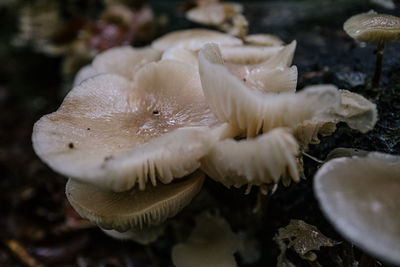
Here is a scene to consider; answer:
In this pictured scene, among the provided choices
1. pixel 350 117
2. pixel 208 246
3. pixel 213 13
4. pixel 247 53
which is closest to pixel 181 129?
pixel 350 117

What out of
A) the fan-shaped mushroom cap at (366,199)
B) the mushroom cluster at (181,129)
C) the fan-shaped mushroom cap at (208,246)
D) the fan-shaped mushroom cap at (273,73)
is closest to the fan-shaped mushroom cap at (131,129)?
the mushroom cluster at (181,129)

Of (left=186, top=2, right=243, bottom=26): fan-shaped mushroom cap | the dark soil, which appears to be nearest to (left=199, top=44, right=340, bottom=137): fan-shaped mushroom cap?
the dark soil

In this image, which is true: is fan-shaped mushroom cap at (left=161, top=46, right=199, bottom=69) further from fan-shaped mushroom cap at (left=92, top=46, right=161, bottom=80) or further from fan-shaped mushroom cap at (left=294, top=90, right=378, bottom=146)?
fan-shaped mushroom cap at (left=294, top=90, right=378, bottom=146)

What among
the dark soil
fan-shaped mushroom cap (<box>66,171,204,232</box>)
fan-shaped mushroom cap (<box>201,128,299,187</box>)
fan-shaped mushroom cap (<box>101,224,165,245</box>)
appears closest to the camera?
fan-shaped mushroom cap (<box>201,128,299,187</box>)

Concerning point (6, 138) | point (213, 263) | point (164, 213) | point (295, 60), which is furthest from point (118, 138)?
point (6, 138)

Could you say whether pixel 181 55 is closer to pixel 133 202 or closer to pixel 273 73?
pixel 273 73

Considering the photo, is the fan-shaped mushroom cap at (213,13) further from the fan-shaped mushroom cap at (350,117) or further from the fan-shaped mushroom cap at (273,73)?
the fan-shaped mushroom cap at (350,117)
